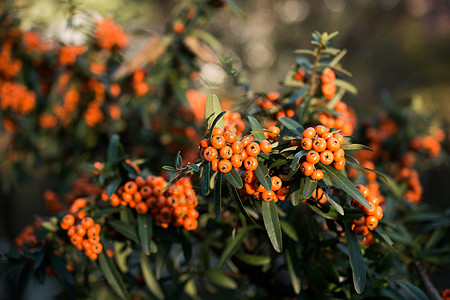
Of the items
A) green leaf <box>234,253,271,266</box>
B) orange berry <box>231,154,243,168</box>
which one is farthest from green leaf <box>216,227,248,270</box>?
orange berry <box>231,154,243,168</box>

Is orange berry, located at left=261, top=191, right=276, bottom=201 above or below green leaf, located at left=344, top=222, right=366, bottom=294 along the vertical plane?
above

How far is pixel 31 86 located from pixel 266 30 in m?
10.7

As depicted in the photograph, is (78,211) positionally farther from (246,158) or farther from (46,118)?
(46,118)

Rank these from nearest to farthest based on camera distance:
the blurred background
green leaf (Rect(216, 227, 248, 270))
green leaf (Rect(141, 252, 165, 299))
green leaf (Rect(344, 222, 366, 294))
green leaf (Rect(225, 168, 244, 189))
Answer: green leaf (Rect(225, 168, 244, 189))
green leaf (Rect(344, 222, 366, 294))
green leaf (Rect(216, 227, 248, 270))
green leaf (Rect(141, 252, 165, 299))
the blurred background

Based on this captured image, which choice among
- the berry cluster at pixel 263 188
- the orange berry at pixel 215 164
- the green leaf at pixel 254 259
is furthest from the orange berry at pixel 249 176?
the green leaf at pixel 254 259

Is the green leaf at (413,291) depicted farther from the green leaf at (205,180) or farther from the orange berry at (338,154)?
the green leaf at (205,180)

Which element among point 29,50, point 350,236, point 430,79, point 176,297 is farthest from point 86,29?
point 430,79

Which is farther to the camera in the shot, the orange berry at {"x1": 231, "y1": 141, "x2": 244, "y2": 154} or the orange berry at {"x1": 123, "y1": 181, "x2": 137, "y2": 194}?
the orange berry at {"x1": 123, "y1": 181, "x2": 137, "y2": 194}

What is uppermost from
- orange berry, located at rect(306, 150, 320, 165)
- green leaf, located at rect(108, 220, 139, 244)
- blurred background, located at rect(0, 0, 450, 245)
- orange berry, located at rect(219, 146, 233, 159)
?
orange berry, located at rect(306, 150, 320, 165)

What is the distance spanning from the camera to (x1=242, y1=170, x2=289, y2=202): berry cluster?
38.3 inches

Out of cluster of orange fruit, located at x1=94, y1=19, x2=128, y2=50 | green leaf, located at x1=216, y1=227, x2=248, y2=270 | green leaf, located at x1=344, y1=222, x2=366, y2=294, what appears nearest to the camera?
green leaf, located at x1=344, y1=222, x2=366, y2=294

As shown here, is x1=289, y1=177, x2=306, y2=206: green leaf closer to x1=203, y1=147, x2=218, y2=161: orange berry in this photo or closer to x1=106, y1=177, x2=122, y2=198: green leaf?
x1=203, y1=147, x2=218, y2=161: orange berry

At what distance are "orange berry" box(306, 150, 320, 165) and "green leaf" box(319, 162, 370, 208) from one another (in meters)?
0.05

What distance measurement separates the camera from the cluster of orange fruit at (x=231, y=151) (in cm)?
93
